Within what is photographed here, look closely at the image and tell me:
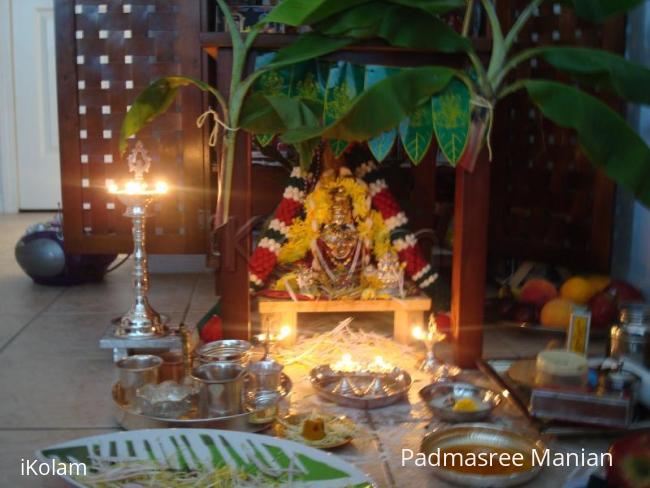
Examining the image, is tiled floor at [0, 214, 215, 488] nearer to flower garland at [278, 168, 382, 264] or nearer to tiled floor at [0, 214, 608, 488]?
tiled floor at [0, 214, 608, 488]

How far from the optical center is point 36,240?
3525 millimetres

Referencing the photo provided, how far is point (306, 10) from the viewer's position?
2141mm

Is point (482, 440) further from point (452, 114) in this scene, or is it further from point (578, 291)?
point (578, 291)

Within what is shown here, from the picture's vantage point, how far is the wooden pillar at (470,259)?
2.33m

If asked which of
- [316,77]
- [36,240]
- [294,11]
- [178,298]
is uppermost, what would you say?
[294,11]

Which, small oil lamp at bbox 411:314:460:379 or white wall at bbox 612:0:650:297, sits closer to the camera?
small oil lamp at bbox 411:314:460:379

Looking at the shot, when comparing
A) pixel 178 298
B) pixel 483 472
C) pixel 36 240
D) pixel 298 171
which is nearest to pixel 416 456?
pixel 483 472

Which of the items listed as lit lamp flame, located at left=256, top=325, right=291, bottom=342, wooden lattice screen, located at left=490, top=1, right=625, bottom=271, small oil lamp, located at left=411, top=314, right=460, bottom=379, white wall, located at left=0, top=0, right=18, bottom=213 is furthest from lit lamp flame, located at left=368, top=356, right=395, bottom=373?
white wall, located at left=0, top=0, right=18, bottom=213

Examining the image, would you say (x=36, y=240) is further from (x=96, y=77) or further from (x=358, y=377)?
(x=358, y=377)

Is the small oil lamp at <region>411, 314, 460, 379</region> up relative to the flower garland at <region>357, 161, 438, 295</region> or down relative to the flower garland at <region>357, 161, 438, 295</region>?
down

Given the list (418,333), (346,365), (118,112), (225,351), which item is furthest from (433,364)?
(118,112)

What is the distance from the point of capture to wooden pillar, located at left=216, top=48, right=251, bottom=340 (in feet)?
7.73

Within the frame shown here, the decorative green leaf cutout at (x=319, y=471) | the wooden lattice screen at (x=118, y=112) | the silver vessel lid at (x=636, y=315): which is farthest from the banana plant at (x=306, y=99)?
the decorative green leaf cutout at (x=319, y=471)

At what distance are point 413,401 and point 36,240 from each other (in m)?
2.20
